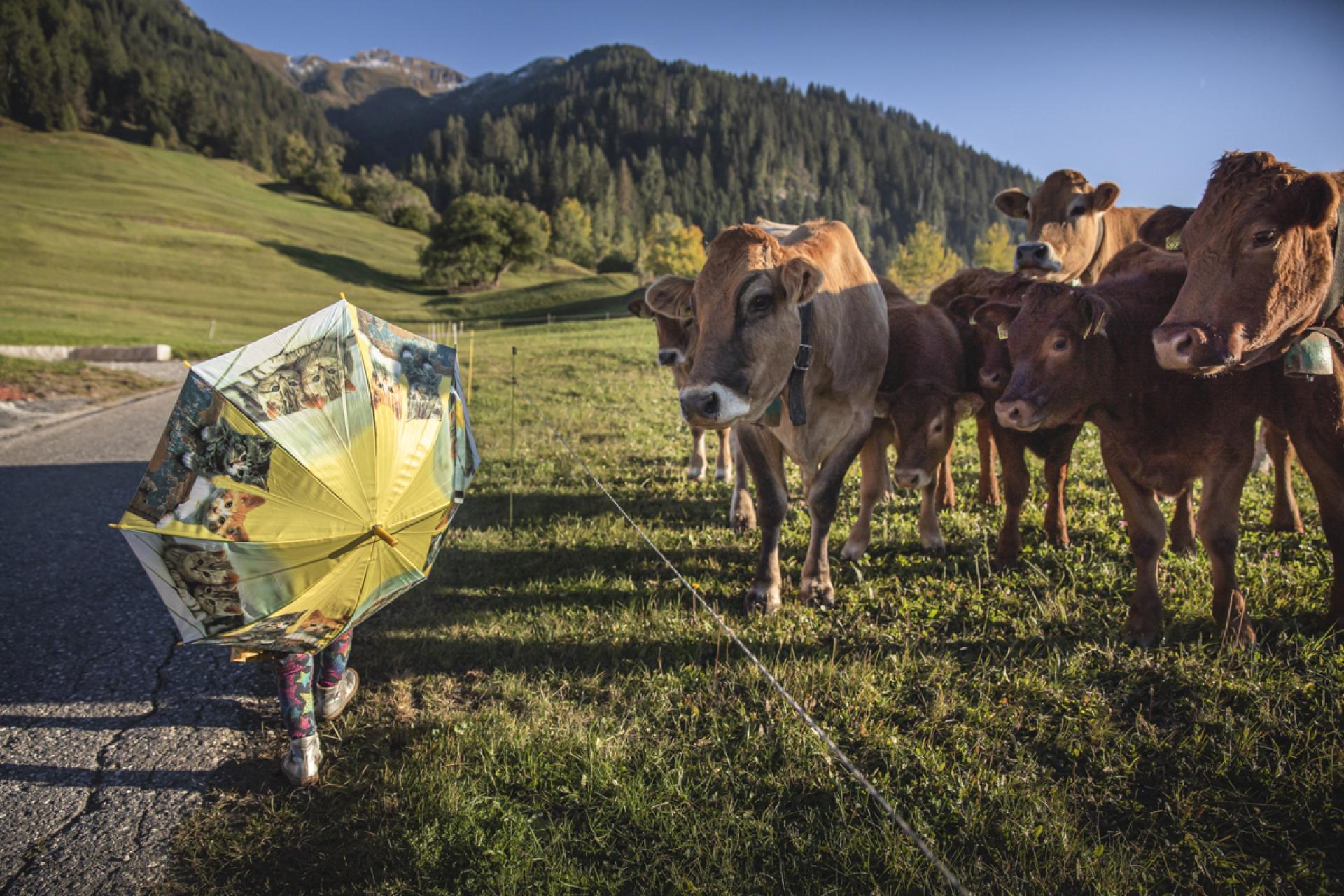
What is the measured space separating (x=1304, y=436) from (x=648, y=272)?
304 ft

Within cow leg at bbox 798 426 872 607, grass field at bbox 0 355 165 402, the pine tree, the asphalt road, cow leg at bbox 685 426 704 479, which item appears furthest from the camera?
the pine tree

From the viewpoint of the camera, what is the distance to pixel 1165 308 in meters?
4.45

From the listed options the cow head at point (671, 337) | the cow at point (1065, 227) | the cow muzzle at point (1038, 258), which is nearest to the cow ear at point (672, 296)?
the cow head at point (671, 337)

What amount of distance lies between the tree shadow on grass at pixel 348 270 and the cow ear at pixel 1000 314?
260 ft

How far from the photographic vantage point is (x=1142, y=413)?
420 cm

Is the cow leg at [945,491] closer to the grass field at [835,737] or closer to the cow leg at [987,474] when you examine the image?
the cow leg at [987,474]

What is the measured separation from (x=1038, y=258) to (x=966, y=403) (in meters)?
2.83

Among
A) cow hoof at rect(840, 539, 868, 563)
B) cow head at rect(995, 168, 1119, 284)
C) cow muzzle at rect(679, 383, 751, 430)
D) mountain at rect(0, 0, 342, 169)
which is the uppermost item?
mountain at rect(0, 0, 342, 169)

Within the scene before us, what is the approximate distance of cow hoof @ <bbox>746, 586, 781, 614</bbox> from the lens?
192 inches

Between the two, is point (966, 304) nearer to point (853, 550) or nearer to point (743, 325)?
point (853, 550)

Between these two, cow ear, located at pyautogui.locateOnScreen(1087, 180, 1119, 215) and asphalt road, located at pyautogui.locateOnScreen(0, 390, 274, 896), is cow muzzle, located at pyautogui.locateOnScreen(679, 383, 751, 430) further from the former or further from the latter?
cow ear, located at pyautogui.locateOnScreen(1087, 180, 1119, 215)

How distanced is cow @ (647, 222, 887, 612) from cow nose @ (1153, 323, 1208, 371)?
5.88 ft

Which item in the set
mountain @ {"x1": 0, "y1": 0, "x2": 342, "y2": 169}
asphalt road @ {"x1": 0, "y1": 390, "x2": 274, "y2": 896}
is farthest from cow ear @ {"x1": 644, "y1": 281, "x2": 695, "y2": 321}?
mountain @ {"x1": 0, "y1": 0, "x2": 342, "y2": 169}

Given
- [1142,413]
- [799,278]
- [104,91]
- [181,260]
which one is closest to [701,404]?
[799,278]
